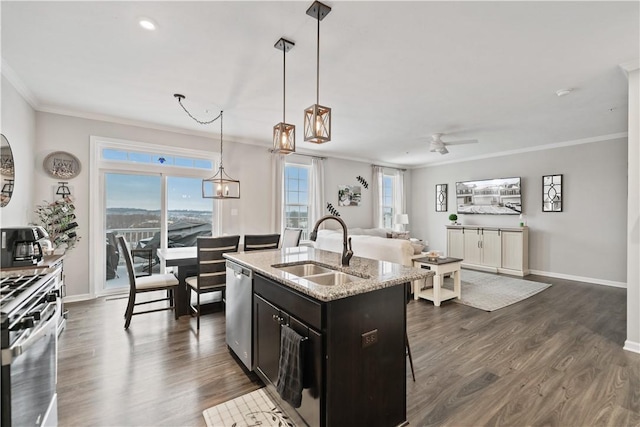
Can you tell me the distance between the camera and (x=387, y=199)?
835 centimetres

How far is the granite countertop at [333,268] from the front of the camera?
4.92 ft

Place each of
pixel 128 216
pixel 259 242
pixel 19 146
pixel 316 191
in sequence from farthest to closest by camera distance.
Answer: pixel 316 191 → pixel 128 216 → pixel 259 242 → pixel 19 146

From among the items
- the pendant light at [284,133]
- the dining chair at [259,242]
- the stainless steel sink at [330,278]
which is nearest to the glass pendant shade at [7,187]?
the dining chair at [259,242]

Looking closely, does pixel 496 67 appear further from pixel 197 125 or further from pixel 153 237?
pixel 153 237

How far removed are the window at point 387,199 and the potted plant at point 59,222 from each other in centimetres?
670

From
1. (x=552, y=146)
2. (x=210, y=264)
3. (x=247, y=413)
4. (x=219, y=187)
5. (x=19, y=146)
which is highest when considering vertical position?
(x=552, y=146)

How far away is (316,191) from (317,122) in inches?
181

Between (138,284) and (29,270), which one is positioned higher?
(29,270)

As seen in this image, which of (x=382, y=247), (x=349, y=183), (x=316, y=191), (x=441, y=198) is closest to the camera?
(x=382, y=247)

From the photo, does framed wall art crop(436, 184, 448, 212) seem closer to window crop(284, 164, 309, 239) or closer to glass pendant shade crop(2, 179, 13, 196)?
window crop(284, 164, 309, 239)

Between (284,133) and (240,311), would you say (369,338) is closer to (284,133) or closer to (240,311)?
(240,311)

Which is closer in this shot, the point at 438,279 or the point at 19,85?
the point at 19,85

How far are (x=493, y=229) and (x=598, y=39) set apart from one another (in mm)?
4593

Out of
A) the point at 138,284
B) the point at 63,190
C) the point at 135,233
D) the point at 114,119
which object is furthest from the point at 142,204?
the point at 138,284
